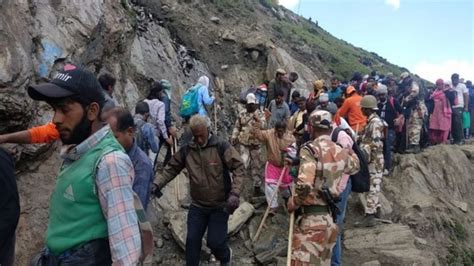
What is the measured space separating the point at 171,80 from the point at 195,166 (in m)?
7.63

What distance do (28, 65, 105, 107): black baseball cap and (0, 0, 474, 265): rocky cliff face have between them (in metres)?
4.11

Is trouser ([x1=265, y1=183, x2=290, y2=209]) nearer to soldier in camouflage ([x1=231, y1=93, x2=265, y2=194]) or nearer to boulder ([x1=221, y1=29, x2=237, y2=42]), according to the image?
soldier in camouflage ([x1=231, y1=93, x2=265, y2=194])

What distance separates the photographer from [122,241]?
7.62ft

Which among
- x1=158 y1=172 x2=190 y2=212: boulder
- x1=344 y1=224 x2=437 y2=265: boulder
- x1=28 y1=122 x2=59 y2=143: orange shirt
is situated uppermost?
x1=28 y1=122 x2=59 y2=143: orange shirt

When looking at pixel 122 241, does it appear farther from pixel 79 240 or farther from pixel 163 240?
pixel 163 240

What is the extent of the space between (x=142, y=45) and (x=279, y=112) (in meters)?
4.91

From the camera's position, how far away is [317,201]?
4719mm

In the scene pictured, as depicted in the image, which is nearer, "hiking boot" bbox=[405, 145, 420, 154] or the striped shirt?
the striped shirt

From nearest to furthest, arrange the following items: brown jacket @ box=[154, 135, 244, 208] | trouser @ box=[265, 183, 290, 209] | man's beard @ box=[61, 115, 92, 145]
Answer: man's beard @ box=[61, 115, 92, 145]
brown jacket @ box=[154, 135, 244, 208]
trouser @ box=[265, 183, 290, 209]

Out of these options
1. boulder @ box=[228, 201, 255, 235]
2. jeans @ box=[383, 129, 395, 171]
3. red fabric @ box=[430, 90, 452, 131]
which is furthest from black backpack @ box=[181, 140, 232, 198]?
red fabric @ box=[430, 90, 452, 131]

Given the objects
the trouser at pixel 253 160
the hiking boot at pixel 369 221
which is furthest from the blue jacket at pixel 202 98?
the hiking boot at pixel 369 221

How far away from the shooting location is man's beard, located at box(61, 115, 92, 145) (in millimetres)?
2439

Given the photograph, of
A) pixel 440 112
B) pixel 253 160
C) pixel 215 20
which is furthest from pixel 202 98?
pixel 215 20

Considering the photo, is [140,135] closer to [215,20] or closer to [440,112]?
[440,112]
